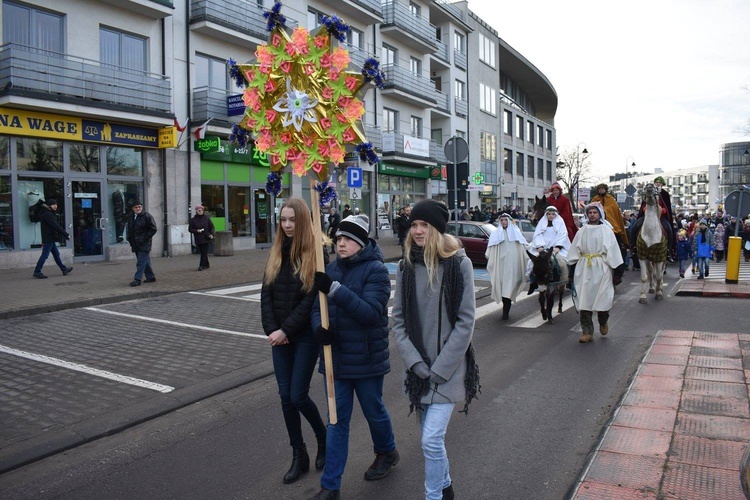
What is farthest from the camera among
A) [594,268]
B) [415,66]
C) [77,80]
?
[415,66]

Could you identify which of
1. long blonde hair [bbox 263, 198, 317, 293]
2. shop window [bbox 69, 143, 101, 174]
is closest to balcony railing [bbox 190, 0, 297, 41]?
shop window [bbox 69, 143, 101, 174]

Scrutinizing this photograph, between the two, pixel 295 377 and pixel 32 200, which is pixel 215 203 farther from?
pixel 295 377

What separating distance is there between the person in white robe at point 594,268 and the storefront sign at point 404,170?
76.2ft

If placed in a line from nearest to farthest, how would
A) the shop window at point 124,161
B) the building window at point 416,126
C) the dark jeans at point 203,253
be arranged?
the dark jeans at point 203,253 < the shop window at point 124,161 < the building window at point 416,126

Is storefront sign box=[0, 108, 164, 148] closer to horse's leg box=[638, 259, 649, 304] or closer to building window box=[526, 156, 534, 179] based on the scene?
horse's leg box=[638, 259, 649, 304]

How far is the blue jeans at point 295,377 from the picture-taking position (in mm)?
4062

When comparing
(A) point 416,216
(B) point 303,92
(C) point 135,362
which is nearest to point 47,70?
(C) point 135,362

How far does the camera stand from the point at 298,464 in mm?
4164

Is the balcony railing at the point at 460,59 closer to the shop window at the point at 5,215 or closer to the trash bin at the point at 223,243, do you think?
the trash bin at the point at 223,243

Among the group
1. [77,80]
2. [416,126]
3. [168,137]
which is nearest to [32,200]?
[77,80]

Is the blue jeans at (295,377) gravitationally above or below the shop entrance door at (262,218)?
below

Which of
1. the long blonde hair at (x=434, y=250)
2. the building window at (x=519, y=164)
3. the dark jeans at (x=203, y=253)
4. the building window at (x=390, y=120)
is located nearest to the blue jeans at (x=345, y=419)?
the long blonde hair at (x=434, y=250)

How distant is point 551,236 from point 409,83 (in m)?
24.6

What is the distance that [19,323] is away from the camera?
9344 millimetres
